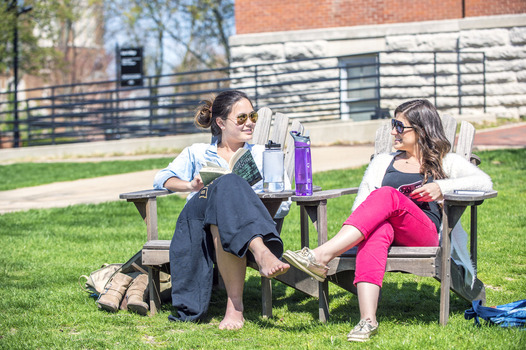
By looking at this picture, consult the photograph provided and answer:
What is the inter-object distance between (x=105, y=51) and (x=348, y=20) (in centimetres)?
2339

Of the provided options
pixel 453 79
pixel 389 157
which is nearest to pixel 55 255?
pixel 389 157

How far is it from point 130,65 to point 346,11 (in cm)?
598

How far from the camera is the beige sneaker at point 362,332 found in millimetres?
3664

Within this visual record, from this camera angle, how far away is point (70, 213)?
331 inches

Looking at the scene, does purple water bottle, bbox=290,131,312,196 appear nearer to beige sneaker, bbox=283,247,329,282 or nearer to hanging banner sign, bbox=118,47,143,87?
beige sneaker, bbox=283,247,329,282

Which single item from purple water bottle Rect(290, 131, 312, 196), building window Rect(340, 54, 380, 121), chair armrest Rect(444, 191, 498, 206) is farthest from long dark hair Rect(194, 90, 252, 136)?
building window Rect(340, 54, 380, 121)

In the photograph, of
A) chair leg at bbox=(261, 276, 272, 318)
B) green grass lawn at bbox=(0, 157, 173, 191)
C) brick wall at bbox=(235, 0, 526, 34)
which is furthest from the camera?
brick wall at bbox=(235, 0, 526, 34)

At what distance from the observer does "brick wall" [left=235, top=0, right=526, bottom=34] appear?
52.3 ft

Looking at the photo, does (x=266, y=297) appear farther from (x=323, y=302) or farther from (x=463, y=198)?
(x=463, y=198)

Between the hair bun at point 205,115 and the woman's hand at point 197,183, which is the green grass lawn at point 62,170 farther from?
the woman's hand at point 197,183

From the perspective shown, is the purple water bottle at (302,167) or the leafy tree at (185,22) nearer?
the purple water bottle at (302,167)

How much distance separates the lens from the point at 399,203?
3.97 m

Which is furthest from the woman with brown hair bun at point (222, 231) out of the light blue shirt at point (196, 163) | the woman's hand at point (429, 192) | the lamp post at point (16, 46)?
the lamp post at point (16, 46)

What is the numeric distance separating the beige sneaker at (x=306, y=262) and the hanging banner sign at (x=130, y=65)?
15.6 meters
